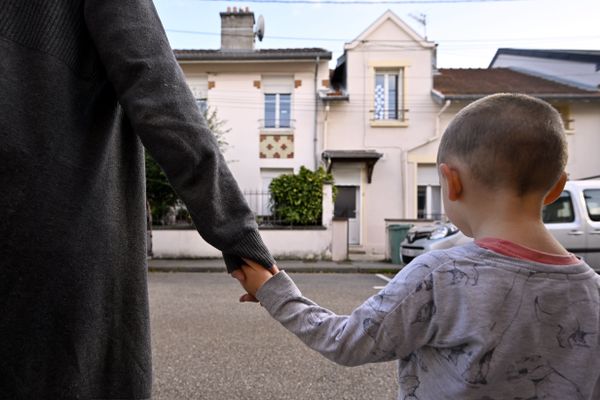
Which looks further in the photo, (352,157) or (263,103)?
(263,103)

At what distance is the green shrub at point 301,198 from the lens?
12.5 meters

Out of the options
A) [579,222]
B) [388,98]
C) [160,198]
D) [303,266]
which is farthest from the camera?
[388,98]

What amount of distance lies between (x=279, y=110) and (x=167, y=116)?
14088 mm

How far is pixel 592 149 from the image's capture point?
14.6 meters

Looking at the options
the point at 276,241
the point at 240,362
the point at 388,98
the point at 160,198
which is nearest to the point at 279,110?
the point at 388,98

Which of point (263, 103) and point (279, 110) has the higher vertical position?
point (263, 103)

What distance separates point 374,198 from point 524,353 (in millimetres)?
13717

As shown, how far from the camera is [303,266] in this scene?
1083 cm

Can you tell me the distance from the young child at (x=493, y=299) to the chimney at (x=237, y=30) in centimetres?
1533

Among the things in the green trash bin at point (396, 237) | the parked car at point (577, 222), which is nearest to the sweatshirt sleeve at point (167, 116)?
the parked car at point (577, 222)

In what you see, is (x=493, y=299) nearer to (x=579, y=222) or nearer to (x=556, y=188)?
(x=556, y=188)

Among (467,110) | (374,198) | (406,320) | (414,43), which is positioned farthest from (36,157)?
(414,43)

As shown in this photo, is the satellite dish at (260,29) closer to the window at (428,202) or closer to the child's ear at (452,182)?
the window at (428,202)

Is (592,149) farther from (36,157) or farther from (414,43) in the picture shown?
(36,157)
